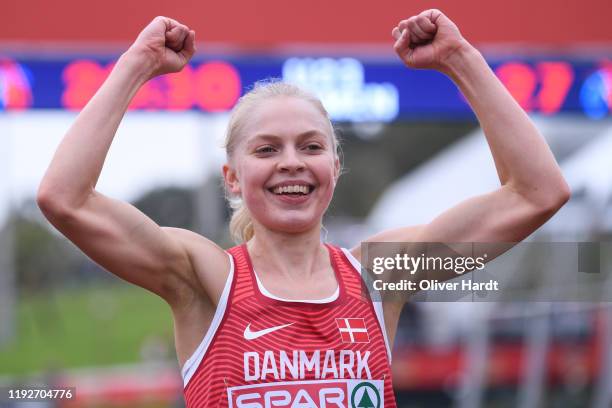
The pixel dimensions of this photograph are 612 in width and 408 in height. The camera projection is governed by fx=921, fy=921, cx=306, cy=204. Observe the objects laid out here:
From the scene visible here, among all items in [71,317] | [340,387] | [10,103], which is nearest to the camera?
[340,387]

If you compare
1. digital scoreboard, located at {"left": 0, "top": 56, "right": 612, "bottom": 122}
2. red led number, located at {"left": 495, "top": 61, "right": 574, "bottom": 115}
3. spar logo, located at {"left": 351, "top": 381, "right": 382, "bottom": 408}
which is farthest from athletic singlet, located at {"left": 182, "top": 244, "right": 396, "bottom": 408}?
red led number, located at {"left": 495, "top": 61, "right": 574, "bottom": 115}

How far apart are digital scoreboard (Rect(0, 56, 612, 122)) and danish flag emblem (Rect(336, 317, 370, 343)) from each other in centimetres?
329

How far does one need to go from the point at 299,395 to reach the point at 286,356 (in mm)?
93

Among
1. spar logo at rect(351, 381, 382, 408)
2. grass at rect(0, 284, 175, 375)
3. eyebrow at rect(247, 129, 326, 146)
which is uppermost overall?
grass at rect(0, 284, 175, 375)

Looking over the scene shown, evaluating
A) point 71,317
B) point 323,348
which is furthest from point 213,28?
point 71,317

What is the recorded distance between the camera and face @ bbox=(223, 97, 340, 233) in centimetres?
224

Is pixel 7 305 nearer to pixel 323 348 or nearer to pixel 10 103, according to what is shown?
pixel 10 103

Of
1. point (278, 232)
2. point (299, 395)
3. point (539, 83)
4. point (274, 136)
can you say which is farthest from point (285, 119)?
point (539, 83)

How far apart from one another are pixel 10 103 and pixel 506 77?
3028 millimetres

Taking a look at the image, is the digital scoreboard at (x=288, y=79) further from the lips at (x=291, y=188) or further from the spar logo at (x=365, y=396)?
the spar logo at (x=365, y=396)

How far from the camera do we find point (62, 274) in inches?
779

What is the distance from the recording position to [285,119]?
228 centimetres

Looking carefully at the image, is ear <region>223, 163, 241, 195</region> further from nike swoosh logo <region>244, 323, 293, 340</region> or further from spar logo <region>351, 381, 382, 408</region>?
spar logo <region>351, 381, 382, 408</region>

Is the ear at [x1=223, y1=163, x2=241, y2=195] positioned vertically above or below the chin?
above
